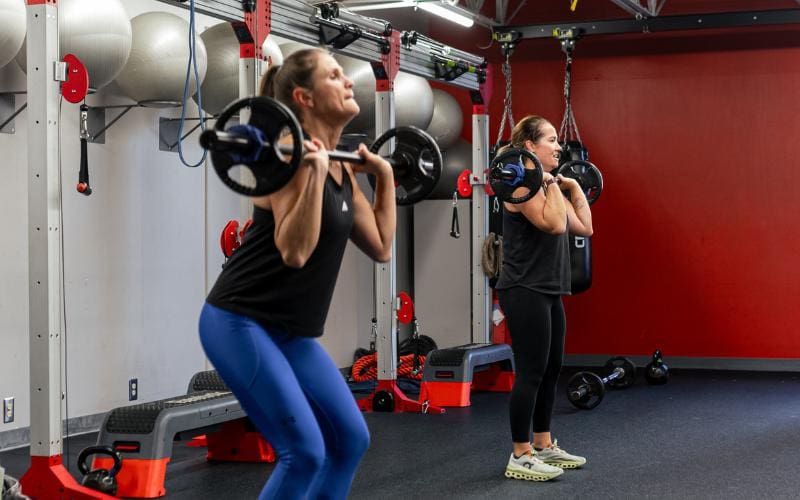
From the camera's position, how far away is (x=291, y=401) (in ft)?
6.85

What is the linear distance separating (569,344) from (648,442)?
3242 millimetres

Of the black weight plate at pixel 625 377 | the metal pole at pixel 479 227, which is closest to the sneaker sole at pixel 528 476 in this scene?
the black weight plate at pixel 625 377

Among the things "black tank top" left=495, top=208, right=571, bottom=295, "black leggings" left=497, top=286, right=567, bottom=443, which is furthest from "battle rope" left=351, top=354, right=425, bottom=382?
"black tank top" left=495, top=208, right=571, bottom=295

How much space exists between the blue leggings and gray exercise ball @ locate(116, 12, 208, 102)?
2.68 m

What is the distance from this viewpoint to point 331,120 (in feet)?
7.41

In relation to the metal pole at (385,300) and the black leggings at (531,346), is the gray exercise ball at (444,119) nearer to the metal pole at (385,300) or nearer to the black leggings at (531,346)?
the metal pole at (385,300)

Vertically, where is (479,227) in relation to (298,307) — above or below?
above

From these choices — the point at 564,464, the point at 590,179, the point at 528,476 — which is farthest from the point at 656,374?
the point at 528,476

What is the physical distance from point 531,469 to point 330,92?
2217 millimetres

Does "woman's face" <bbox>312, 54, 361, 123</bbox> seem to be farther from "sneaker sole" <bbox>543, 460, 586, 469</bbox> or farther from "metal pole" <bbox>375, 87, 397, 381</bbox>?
"metal pole" <bbox>375, 87, 397, 381</bbox>

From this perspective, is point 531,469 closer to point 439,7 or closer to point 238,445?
point 238,445

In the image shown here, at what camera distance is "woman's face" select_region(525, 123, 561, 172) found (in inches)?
154

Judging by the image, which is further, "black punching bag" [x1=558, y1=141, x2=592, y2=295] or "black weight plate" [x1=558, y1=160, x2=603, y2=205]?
"black punching bag" [x1=558, y1=141, x2=592, y2=295]

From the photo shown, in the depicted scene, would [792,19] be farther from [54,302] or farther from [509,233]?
[54,302]
